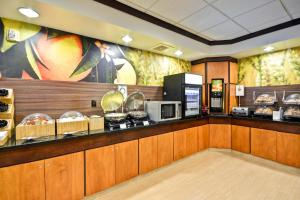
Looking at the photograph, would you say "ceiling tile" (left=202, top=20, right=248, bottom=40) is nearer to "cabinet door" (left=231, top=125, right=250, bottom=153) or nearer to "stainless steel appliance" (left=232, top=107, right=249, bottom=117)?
"stainless steel appliance" (left=232, top=107, right=249, bottom=117)

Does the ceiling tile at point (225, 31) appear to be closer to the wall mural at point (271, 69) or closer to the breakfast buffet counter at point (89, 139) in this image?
the wall mural at point (271, 69)

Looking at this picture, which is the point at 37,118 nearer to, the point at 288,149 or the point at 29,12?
the point at 29,12

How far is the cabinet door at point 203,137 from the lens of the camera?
11.6 feet

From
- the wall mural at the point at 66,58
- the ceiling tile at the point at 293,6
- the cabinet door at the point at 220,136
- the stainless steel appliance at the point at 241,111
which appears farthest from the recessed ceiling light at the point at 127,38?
the stainless steel appliance at the point at 241,111

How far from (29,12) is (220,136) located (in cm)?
424

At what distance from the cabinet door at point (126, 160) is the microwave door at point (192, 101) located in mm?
1453

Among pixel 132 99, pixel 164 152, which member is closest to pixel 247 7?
pixel 132 99

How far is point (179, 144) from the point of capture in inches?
120

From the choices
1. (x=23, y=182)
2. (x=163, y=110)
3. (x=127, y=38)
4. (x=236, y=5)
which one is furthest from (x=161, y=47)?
(x=23, y=182)

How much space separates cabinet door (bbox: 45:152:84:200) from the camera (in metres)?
1.70

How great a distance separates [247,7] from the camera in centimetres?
214

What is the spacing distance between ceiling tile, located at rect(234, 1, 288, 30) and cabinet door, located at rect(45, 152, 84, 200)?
3.15m

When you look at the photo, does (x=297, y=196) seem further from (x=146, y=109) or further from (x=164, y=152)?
(x=146, y=109)

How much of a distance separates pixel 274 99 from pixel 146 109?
292 cm
